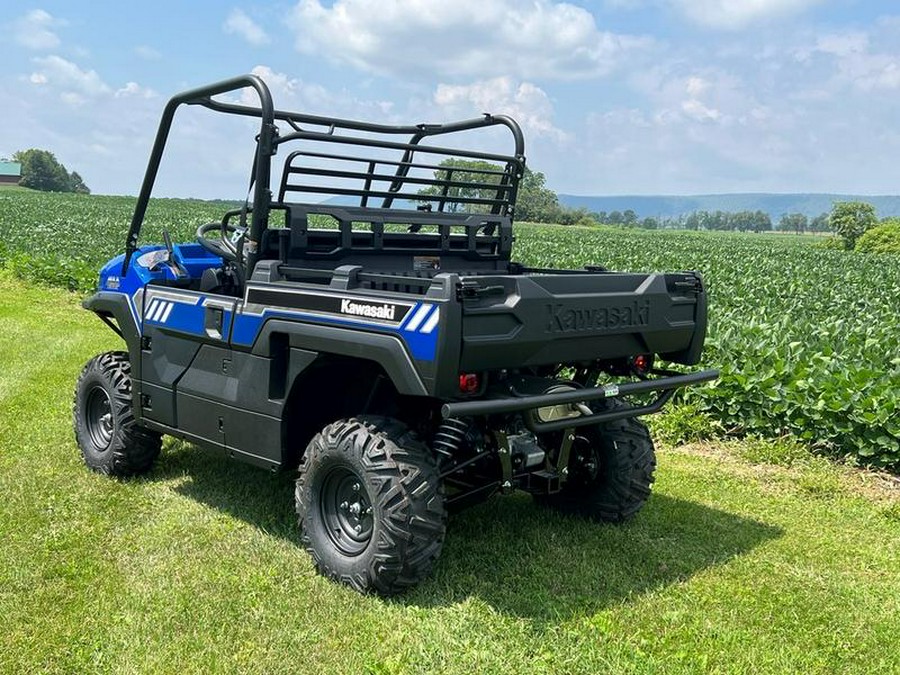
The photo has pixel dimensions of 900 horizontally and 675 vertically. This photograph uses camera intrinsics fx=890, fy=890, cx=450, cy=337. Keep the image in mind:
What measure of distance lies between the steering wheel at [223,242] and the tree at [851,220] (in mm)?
56225

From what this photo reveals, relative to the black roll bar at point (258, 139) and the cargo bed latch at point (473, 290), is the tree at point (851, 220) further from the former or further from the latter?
the cargo bed latch at point (473, 290)

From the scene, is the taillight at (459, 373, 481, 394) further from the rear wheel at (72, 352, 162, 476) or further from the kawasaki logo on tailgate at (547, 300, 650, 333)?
the rear wheel at (72, 352, 162, 476)

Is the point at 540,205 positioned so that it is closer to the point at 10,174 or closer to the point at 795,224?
the point at 10,174

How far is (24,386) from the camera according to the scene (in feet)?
26.2

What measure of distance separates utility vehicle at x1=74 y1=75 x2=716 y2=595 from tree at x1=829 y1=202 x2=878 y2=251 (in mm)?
55838

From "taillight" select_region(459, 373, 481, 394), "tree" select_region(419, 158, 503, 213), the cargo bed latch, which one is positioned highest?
"tree" select_region(419, 158, 503, 213)

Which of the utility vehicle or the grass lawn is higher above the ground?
the utility vehicle

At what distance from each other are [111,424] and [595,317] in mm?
3334

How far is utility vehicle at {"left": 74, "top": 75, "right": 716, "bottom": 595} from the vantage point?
3715 millimetres

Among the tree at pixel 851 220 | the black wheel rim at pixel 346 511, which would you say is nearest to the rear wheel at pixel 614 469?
the black wheel rim at pixel 346 511

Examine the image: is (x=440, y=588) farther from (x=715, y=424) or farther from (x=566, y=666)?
(x=715, y=424)

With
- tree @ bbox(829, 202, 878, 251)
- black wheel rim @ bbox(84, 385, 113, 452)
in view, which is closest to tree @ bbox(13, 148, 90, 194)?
tree @ bbox(829, 202, 878, 251)

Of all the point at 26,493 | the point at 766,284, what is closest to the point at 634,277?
the point at 26,493

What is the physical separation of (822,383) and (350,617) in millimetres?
4397
